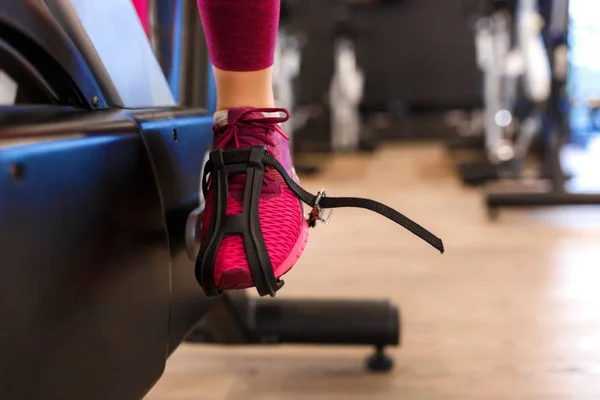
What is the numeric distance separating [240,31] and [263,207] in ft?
0.63

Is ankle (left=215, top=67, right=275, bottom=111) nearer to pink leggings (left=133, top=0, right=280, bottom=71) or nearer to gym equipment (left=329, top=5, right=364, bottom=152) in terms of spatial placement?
pink leggings (left=133, top=0, right=280, bottom=71)

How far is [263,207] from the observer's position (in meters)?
0.58

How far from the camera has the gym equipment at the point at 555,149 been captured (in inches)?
76.1

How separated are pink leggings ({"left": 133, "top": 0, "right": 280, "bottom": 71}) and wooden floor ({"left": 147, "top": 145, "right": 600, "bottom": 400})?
1.52ft

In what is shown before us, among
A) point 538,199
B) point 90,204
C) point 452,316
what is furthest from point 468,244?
point 90,204

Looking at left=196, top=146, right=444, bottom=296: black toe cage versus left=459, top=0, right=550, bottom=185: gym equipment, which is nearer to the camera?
left=196, top=146, right=444, bottom=296: black toe cage

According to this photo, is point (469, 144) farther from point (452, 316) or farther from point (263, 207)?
point (263, 207)

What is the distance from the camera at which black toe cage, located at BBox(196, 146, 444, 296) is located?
0.53 metres

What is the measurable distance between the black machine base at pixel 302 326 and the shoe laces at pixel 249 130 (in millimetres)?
320

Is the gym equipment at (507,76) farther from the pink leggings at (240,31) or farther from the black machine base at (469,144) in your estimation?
the pink leggings at (240,31)

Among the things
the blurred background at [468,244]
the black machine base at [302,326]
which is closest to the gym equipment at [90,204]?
the black machine base at [302,326]

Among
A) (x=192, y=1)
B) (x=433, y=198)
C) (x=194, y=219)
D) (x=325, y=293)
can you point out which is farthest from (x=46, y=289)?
(x=433, y=198)

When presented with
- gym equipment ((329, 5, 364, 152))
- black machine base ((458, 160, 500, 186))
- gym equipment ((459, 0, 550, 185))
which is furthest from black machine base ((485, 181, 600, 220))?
gym equipment ((329, 5, 364, 152))

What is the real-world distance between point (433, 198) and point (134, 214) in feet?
6.65
